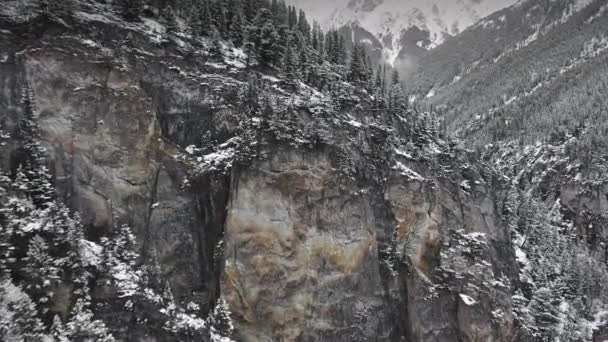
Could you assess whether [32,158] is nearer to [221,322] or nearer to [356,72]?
[221,322]

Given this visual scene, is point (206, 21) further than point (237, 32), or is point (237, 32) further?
point (237, 32)

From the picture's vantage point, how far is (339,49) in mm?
66062

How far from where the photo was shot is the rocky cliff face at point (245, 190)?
33531mm

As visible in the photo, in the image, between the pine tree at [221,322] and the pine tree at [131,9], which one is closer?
the pine tree at [221,322]

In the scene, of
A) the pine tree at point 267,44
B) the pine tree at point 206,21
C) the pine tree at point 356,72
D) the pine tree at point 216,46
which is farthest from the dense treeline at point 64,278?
the pine tree at point 356,72

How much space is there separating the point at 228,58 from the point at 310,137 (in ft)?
41.7

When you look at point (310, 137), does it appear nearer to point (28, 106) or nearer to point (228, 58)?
point (228, 58)

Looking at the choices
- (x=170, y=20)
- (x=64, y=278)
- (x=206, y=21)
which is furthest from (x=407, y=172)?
(x=64, y=278)

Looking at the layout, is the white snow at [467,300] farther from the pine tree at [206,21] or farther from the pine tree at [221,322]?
the pine tree at [206,21]

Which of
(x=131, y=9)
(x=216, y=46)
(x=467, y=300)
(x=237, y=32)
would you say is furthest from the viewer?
(x=237, y=32)

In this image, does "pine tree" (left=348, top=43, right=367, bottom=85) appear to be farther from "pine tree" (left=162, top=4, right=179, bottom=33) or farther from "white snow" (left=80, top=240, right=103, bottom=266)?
"white snow" (left=80, top=240, right=103, bottom=266)

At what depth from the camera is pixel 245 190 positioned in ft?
122

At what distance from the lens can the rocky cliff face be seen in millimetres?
33531

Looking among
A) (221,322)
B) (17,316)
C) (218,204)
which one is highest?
(218,204)
